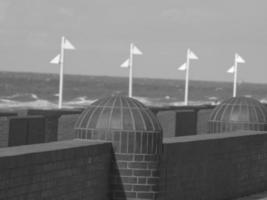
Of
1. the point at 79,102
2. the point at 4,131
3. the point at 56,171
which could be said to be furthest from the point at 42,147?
the point at 79,102

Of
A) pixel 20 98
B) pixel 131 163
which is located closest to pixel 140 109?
pixel 131 163

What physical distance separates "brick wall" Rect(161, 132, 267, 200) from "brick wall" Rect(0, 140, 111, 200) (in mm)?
1254

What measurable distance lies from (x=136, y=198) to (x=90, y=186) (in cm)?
80

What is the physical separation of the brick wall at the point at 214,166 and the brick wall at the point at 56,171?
125 cm

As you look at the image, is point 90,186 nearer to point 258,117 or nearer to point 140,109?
point 140,109

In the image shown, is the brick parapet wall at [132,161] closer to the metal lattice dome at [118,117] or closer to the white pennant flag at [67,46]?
the metal lattice dome at [118,117]

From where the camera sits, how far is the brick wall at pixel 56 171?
388 inches

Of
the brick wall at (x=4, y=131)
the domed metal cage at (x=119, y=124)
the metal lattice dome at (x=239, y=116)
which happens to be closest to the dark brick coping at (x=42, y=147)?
the domed metal cage at (x=119, y=124)

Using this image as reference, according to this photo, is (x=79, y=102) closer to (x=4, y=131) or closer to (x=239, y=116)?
(x=239, y=116)

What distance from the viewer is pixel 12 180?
9812 millimetres

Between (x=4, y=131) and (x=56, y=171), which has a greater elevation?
(x=4, y=131)

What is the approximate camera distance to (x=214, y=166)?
14789 millimetres

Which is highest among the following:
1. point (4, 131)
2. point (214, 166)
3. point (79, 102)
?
point (79, 102)

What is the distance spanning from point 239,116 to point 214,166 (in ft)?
9.26
